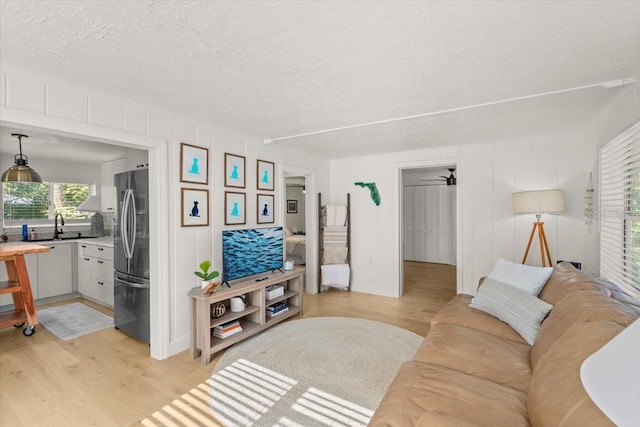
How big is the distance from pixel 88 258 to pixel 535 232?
626cm

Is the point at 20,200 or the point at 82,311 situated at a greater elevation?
the point at 20,200

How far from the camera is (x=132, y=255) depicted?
318 centimetres

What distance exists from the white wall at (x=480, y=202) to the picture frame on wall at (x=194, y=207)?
2.74 m

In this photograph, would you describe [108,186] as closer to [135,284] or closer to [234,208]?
[135,284]

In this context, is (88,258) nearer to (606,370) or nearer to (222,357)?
(222,357)

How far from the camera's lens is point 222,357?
2842mm

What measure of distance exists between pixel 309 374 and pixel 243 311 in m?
1.02

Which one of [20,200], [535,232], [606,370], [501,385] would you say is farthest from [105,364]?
[535,232]

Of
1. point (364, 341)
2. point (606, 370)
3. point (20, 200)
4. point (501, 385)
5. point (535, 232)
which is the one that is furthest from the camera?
point (20, 200)

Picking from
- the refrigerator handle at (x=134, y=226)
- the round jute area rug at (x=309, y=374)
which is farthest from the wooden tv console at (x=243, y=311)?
the refrigerator handle at (x=134, y=226)

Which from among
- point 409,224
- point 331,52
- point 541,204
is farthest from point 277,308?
point 409,224

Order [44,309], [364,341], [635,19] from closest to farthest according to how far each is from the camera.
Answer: [635,19], [364,341], [44,309]

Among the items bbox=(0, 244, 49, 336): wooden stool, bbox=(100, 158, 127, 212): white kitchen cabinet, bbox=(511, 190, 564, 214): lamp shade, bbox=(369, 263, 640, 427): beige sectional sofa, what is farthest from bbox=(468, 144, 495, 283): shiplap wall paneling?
bbox=(100, 158, 127, 212): white kitchen cabinet

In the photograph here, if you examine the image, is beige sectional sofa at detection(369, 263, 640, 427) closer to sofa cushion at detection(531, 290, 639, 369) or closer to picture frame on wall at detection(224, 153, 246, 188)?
sofa cushion at detection(531, 290, 639, 369)
